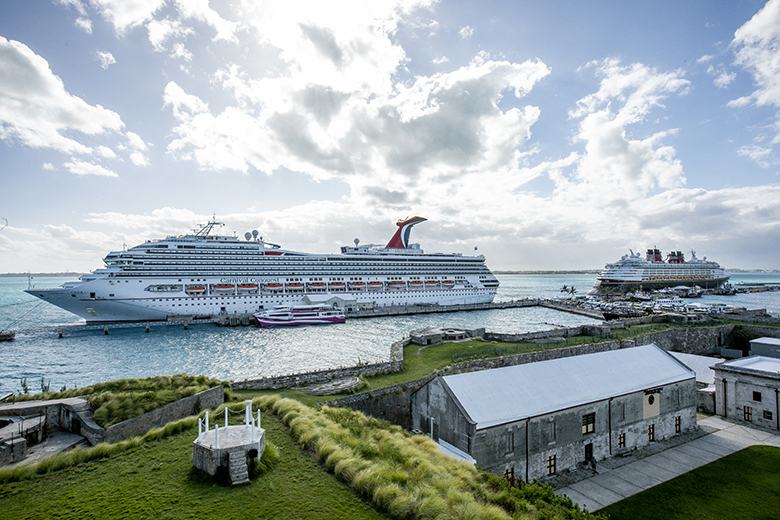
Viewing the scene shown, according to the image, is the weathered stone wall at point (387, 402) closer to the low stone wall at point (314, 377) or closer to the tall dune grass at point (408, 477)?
the low stone wall at point (314, 377)

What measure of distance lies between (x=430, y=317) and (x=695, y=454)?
Result: 3690 cm

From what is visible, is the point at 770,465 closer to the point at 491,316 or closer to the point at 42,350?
the point at 491,316

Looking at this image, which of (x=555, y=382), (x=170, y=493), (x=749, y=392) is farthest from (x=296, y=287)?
(x=170, y=493)

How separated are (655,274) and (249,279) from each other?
288 ft

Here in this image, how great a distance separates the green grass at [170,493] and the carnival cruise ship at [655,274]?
8555cm

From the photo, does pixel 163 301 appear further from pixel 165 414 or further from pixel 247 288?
pixel 165 414

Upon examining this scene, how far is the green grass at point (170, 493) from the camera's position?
557cm

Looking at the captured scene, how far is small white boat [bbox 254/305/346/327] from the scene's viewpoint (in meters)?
40.1

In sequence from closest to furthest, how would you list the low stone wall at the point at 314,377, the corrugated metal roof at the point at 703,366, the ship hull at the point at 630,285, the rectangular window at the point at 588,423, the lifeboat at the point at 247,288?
1. the rectangular window at the point at 588,423
2. the low stone wall at the point at 314,377
3. the corrugated metal roof at the point at 703,366
4. the lifeboat at the point at 247,288
5. the ship hull at the point at 630,285

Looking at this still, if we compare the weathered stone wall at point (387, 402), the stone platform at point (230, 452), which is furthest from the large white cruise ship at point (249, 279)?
the stone platform at point (230, 452)

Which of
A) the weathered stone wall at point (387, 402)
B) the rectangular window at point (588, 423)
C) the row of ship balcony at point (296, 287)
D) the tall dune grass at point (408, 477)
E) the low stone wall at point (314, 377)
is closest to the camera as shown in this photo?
the tall dune grass at point (408, 477)

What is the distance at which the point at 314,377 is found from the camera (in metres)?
16.8

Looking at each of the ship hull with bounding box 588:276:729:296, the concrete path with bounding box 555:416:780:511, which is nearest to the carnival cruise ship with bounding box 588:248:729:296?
the ship hull with bounding box 588:276:729:296

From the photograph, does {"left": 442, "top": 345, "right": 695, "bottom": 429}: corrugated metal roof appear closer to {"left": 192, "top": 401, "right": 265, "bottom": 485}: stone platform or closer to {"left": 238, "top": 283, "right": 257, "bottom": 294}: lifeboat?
{"left": 192, "top": 401, "right": 265, "bottom": 485}: stone platform
